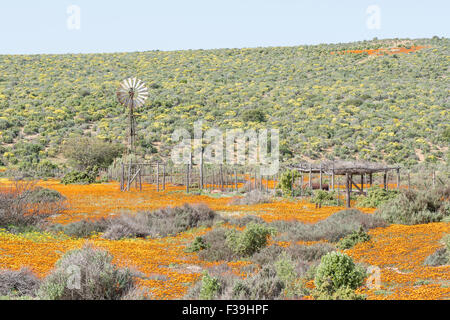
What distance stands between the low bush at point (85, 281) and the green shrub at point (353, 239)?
622 centimetres

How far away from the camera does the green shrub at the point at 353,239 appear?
39.5 ft

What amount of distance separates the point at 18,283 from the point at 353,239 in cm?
824

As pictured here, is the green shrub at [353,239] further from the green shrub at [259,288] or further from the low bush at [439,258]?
the green shrub at [259,288]

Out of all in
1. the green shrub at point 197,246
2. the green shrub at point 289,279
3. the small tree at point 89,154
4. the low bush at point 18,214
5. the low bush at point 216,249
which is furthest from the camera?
the small tree at point 89,154

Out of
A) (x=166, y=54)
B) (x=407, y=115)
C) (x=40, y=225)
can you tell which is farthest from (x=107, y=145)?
(x=166, y=54)

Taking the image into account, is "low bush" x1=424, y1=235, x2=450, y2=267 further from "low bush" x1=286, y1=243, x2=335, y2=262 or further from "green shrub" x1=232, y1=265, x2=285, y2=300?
"green shrub" x1=232, y1=265, x2=285, y2=300

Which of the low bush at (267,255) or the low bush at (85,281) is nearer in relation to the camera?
the low bush at (85,281)

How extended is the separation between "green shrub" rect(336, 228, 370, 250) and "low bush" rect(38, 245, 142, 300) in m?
6.22

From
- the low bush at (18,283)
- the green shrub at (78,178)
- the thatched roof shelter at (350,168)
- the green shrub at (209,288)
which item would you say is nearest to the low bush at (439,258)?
the green shrub at (209,288)

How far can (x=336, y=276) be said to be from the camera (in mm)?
7492

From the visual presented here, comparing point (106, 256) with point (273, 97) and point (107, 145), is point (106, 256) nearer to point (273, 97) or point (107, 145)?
point (107, 145)

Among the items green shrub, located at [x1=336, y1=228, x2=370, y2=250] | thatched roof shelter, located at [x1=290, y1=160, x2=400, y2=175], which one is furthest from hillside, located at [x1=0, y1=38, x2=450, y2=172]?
green shrub, located at [x1=336, y1=228, x2=370, y2=250]
